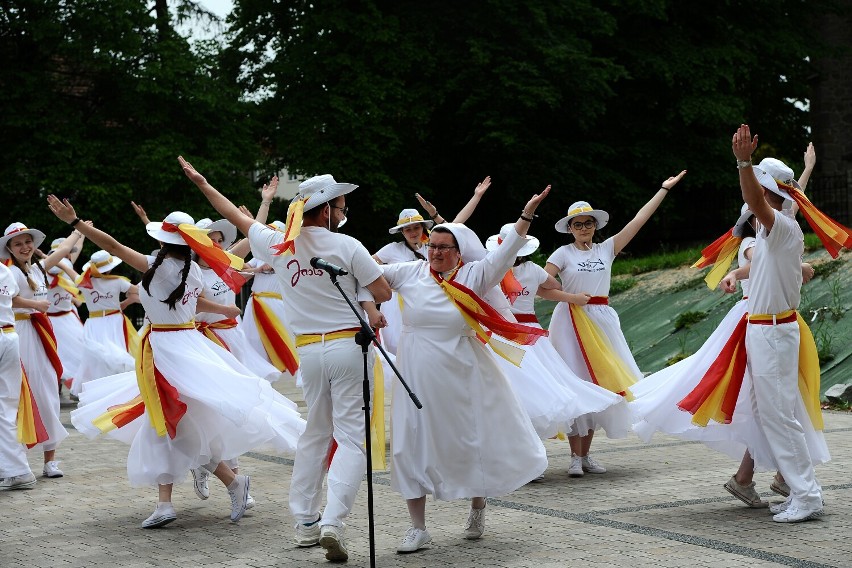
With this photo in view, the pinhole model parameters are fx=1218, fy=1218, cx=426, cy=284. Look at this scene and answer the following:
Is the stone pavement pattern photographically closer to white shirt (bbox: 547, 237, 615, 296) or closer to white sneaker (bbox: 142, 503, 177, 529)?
white sneaker (bbox: 142, 503, 177, 529)

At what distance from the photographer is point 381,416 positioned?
7.12 m

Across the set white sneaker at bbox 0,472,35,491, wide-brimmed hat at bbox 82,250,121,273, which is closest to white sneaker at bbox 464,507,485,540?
white sneaker at bbox 0,472,35,491

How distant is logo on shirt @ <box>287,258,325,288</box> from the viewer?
22.0 feet

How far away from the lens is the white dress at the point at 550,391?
28.3 feet

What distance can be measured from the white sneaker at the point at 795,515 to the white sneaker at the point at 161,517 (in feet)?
12.2

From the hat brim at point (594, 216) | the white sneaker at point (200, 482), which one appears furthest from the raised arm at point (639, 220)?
the white sneaker at point (200, 482)

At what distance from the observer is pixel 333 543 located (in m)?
6.36

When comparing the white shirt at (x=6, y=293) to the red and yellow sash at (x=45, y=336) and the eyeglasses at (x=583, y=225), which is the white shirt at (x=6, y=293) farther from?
the eyeglasses at (x=583, y=225)

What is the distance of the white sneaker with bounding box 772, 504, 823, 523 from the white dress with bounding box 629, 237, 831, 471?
326 mm

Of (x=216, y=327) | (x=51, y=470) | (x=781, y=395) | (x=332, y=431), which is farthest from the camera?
(x=216, y=327)

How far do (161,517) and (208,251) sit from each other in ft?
5.61

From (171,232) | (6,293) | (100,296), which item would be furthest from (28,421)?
(100,296)

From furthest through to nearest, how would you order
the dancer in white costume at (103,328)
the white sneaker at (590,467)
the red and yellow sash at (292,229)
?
the dancer in white costume at (103,328)
the white sneaker at (590,467)
the red and yellow sash at (292,229)

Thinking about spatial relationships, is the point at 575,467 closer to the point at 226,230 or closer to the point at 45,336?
the point at 226,230
